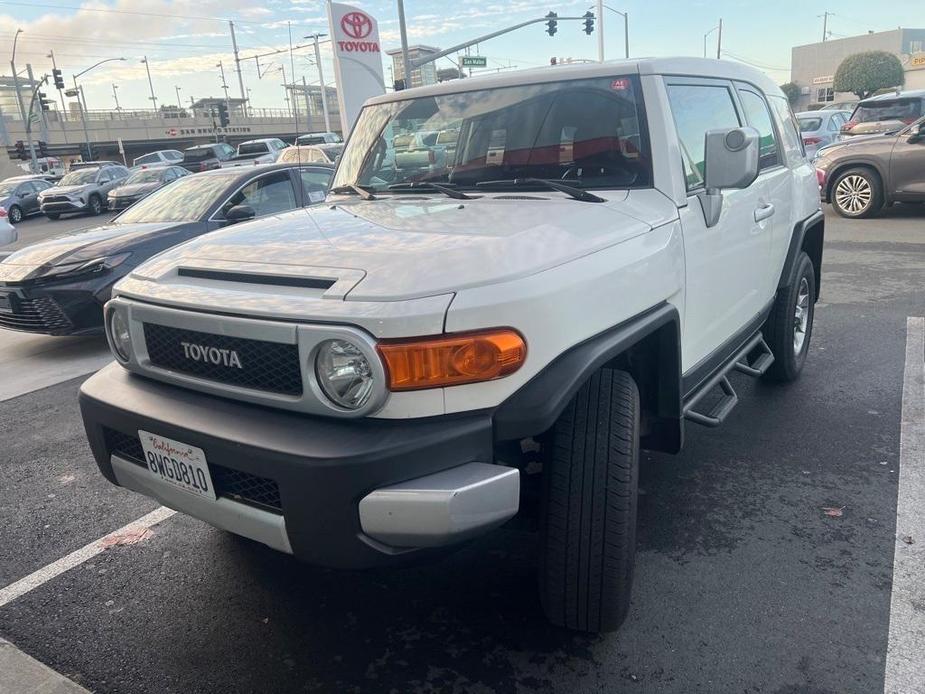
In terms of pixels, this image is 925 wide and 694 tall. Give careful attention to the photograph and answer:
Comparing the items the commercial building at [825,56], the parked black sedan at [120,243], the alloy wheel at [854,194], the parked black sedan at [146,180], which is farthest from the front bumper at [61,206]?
the commercial building at [825,56]

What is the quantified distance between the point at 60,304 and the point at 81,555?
137 inches

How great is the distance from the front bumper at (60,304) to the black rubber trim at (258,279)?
400cm

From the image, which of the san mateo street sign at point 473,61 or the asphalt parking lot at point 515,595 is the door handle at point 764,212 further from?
the san mateo street sign at point 473,61

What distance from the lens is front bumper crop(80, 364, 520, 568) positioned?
1.87m

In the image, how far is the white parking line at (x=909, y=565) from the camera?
7.20 ft

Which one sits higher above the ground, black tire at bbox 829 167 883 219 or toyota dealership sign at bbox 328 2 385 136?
toyota dealership sign at bbox 328 2 385 136

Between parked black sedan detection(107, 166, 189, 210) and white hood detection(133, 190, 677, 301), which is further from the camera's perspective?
parked black sedan detection(107, 166, 189, 210)

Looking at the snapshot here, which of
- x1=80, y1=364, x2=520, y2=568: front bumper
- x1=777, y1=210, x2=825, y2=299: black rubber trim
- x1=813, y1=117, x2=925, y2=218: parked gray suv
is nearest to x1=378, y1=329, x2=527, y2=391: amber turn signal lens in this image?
x1=80, y1=364, x2=520, y2=568: front bumper

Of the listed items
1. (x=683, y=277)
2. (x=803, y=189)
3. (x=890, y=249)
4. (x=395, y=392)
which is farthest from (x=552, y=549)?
(x=890, y=249)

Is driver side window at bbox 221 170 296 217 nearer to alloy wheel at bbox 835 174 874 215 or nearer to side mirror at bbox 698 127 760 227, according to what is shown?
side mirror at bbox 698 127 760 227

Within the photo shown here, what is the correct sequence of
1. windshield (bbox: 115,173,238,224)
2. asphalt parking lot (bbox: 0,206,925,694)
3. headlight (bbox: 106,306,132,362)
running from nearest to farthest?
1. asphalt parking lot (bbox: 0,206,925,694)
2. headlight (bbox: 106,306,132,362)
3. windshield (bbox: 115,173,238,224)

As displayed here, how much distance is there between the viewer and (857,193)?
450 inches

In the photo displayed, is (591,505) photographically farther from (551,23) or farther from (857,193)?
(551,23)

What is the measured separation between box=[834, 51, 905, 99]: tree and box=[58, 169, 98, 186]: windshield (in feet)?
165
